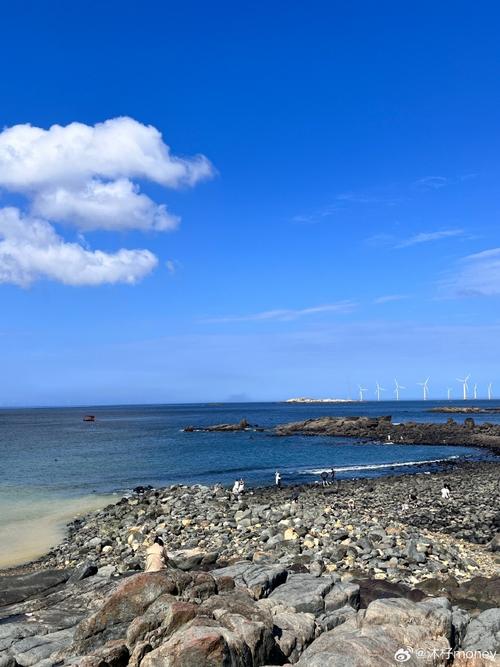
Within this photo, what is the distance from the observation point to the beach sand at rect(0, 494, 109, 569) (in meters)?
24.8

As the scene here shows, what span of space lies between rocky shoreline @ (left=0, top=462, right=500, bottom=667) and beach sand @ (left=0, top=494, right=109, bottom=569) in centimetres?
109

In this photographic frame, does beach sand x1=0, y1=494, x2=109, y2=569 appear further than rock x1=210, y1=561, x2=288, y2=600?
Yes

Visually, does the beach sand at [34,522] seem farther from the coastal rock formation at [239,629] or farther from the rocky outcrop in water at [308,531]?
the coastal rock formation at [239,629]

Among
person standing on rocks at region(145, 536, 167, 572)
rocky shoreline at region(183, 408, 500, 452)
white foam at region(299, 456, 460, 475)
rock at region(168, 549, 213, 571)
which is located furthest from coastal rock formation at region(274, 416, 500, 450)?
person standing on rocks at region(145, 536, 167, 572)

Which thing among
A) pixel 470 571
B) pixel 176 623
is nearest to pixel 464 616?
pixel 176 623

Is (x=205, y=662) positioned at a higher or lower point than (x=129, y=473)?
higher

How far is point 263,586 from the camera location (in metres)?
13.2

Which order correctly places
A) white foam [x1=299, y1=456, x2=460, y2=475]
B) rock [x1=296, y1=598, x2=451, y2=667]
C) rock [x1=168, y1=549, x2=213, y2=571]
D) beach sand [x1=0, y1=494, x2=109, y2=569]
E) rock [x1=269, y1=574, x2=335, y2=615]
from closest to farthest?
rock [x1=296, y1=598, x2=451, y2=667] < rock [x1=269, y1=574, x2=335, y2=615] < rock [x1=168, y1=549, x2=213, y2=571] < beach sand [x1=0, y1=494, x2=109, y2=569] < white foam [x1=299, y1=456, x2=460, y2=475]

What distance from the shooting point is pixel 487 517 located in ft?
88.0

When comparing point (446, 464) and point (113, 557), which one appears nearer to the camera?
point (113, 557)

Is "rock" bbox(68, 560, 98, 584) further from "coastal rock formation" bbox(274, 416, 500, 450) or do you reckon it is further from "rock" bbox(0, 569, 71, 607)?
"coastal rock formation" bbox(274, 416, 500, 450)

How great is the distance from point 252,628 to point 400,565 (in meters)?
10.6

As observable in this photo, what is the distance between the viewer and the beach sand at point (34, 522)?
2481 centimetres

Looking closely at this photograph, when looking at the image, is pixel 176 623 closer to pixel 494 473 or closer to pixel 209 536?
pixel 209 536
